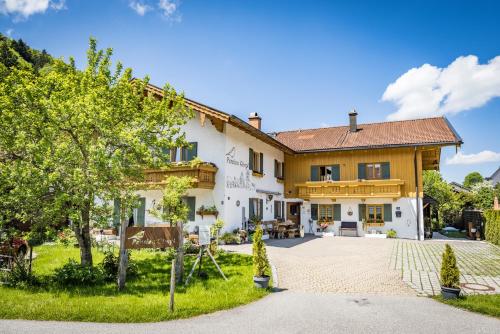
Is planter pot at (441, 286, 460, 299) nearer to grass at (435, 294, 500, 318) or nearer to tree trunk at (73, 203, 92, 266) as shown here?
grass at (435, 294, 500, 318)

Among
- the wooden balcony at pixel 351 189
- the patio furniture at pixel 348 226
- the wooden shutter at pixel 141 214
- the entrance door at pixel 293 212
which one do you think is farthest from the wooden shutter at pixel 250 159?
the patio furniture at pixel 348 226

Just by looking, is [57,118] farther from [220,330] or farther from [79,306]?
[220,330]

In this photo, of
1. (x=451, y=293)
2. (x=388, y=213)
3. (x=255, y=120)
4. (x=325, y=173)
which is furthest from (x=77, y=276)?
(x=388, y=213)

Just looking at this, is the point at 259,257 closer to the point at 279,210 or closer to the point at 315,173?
the point at 279,210

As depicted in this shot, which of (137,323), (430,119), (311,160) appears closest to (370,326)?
(137,323)

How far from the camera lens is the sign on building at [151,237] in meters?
8.41

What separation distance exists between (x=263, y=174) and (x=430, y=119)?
46.5 feet

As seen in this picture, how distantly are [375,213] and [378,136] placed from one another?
567cm

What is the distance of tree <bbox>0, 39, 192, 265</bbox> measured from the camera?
28.6ft

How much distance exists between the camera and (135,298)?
24.8 feet

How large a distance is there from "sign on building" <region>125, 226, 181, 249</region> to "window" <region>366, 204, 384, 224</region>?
56.1 feet

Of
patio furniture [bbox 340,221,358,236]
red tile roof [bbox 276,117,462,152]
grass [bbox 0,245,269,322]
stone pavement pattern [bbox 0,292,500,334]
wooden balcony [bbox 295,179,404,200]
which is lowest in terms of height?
stone pavement pattern [bbox 0,292,500,334]

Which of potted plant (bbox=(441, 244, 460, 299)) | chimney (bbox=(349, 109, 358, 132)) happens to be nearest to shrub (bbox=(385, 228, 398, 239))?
chimney (bbox=(349, 109, 358, 132))

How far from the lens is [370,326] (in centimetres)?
603
